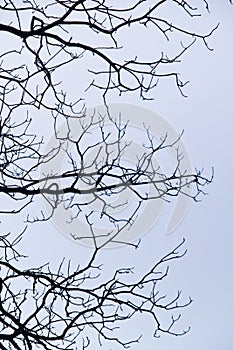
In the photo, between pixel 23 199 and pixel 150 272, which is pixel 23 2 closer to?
pixel 23 199

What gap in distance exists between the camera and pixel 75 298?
5004 mm

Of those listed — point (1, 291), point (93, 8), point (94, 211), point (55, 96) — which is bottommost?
point (1, 291)

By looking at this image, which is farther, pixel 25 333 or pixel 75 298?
pixel 75 298

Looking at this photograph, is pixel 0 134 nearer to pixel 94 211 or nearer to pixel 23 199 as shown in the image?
pixel 23 199

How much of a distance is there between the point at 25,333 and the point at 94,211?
95 centimetres

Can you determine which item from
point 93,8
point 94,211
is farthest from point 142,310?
point 93,8

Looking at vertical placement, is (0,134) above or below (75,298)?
above

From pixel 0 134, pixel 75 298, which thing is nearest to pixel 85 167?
pixel 0 134

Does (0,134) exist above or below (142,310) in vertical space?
above

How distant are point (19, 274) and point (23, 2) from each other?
1945mm

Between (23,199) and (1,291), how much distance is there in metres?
0.67

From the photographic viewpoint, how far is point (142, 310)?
4898 millimetres

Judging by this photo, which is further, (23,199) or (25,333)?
(23,199)

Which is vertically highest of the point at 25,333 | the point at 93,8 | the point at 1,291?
the point at 93,8
